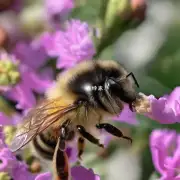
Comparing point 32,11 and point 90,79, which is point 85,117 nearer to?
point 90,79

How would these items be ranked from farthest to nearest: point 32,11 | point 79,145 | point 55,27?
point 32,11
point 55,27
point 79,145

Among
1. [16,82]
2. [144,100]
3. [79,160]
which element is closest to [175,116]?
[144,100]

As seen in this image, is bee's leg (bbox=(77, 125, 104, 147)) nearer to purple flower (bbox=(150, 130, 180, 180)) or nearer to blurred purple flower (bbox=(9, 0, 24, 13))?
purple flower (bbox=(150, 130, 180, 180))

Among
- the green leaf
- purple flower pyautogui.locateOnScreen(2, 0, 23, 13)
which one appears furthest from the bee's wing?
purple flower pyautogui.locateOnScreen(2, 0, 23, 13)

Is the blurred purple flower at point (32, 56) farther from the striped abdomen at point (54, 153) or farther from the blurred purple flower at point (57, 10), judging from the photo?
the striped abdomen at point (54, 153)

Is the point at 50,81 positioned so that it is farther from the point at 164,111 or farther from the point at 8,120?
the point at 164,111

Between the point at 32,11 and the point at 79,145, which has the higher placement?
the point at 32,11
